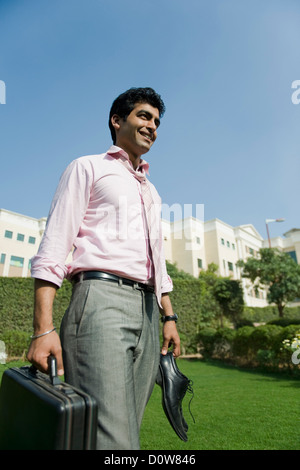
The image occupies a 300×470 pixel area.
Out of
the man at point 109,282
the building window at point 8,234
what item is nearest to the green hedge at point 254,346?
the man at point 109,282

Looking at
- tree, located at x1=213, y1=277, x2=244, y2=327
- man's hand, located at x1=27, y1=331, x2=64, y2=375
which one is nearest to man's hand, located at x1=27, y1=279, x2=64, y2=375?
man's hand, located at x1=27, y1=331, x2=64, y2=375

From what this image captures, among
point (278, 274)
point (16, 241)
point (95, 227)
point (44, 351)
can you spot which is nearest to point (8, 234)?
point (16, 241)

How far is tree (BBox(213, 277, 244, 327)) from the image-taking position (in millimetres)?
22172

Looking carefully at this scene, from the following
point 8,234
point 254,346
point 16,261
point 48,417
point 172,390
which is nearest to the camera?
point 48,417

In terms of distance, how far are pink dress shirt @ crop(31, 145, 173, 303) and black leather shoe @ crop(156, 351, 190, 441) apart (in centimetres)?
60

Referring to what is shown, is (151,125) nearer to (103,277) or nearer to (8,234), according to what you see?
(103,277)

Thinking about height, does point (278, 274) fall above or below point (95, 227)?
above

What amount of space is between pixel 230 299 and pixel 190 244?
1856 cm

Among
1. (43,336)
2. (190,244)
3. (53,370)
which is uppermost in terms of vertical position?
(190,244)

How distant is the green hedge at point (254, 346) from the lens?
9914 mm

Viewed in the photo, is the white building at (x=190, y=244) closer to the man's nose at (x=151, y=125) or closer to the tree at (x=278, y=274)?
the tree at (x=278, y=274)

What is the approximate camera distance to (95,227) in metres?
1.72

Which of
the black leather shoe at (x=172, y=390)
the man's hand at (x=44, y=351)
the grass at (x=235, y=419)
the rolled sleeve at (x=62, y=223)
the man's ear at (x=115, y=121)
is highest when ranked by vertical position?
the man's ear at (x=115, y=121)
